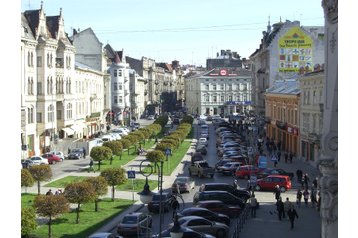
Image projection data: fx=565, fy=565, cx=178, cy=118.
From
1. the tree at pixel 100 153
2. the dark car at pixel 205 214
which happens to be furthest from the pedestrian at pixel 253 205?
the tree at pixel 100 153

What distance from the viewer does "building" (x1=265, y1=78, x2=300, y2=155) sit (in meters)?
53.9

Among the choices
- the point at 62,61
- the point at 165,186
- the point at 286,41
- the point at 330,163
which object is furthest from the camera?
the point at 286,41

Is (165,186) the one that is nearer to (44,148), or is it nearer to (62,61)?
(44,148)

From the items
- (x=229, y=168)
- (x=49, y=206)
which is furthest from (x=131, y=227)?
(x=229, y=168)

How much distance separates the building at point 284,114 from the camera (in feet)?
177

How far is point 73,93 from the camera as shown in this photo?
218ft

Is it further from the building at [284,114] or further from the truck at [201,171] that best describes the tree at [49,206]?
the building at [284,114]

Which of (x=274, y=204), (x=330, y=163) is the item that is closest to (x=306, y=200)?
(x=274, y=204)

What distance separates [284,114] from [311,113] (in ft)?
41.3

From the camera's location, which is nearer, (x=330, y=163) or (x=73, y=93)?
(x=330, y=163)

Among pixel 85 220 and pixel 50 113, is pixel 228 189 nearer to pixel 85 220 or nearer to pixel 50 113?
pixel 85 220

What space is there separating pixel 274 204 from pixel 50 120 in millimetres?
32369
